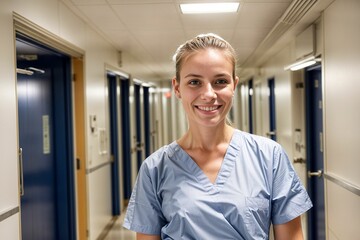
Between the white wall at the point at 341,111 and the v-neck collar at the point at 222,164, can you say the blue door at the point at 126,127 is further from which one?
the v-neck collar at the point at 222,164

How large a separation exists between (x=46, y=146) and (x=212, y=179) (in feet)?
7.17

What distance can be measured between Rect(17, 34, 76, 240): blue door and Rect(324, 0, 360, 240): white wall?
2052mm

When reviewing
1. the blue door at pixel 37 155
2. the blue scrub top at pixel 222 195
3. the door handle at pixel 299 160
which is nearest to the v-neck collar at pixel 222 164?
the blue scrub top at pixel 222 195

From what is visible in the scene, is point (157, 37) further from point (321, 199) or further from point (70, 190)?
point (321, 199)

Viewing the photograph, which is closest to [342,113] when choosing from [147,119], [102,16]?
[102,16]

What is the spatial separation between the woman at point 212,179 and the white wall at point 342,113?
1261 mm

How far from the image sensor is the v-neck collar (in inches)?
46.3

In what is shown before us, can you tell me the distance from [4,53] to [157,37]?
2.55 meters

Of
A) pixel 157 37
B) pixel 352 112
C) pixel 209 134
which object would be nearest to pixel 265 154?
→ pixel 209 134

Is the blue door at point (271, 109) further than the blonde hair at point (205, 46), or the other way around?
the blue door at point (271, 109)

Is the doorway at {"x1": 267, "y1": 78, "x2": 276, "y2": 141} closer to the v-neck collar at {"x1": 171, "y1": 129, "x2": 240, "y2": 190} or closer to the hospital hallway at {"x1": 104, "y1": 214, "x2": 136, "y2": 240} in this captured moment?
the hospital hallway at {"x1": 104, "y1": 214, "x2": 136, "y2": 240}

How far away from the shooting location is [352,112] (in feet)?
7.42

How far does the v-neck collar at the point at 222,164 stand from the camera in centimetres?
117

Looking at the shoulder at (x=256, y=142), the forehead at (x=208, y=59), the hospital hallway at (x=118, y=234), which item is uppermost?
the forehead at (x=208, y=59)
